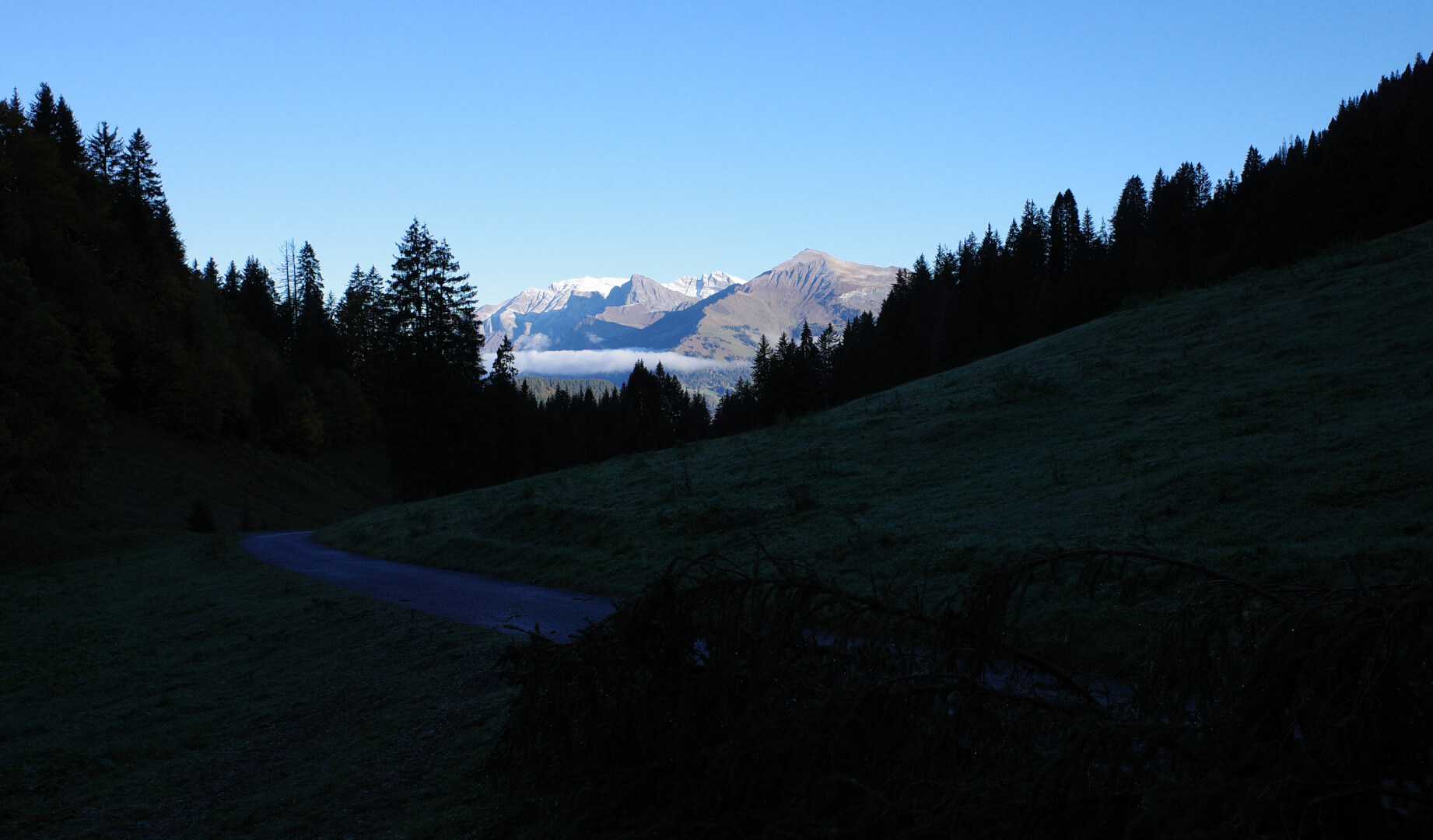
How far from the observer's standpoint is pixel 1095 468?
1477 centimetres

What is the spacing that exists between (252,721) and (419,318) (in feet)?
155

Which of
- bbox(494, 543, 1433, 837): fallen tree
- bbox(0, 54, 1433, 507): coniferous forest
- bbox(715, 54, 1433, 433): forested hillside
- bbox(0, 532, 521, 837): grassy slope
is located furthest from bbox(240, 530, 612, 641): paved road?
bbox(715, 54, 1433, 433): forested hillside

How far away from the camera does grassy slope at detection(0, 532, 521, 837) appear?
6184mm

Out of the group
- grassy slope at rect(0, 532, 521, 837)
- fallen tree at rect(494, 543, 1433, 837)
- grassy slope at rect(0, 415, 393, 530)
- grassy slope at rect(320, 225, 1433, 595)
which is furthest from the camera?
grassy slope at rect(0, 415, 393, 530)

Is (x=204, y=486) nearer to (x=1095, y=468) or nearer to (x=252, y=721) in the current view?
(x=252, y=721)

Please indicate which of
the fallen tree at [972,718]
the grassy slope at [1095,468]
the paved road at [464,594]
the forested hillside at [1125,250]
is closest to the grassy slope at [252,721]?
the paved road at [464,594]

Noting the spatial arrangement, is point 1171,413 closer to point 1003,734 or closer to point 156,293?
point 1003,734

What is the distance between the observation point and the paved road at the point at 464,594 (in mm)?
11773

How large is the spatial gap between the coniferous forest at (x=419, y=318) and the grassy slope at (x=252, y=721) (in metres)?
19.1

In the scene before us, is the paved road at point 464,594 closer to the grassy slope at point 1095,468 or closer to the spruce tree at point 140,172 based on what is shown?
the grassy slope at point 1095,468

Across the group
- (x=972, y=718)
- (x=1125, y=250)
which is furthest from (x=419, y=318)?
(x=1125, y=250)

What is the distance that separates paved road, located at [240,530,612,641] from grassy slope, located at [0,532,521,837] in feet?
2.18

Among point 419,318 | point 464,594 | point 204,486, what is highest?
point 419,318

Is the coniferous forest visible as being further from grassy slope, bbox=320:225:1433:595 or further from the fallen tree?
the fallen tree
